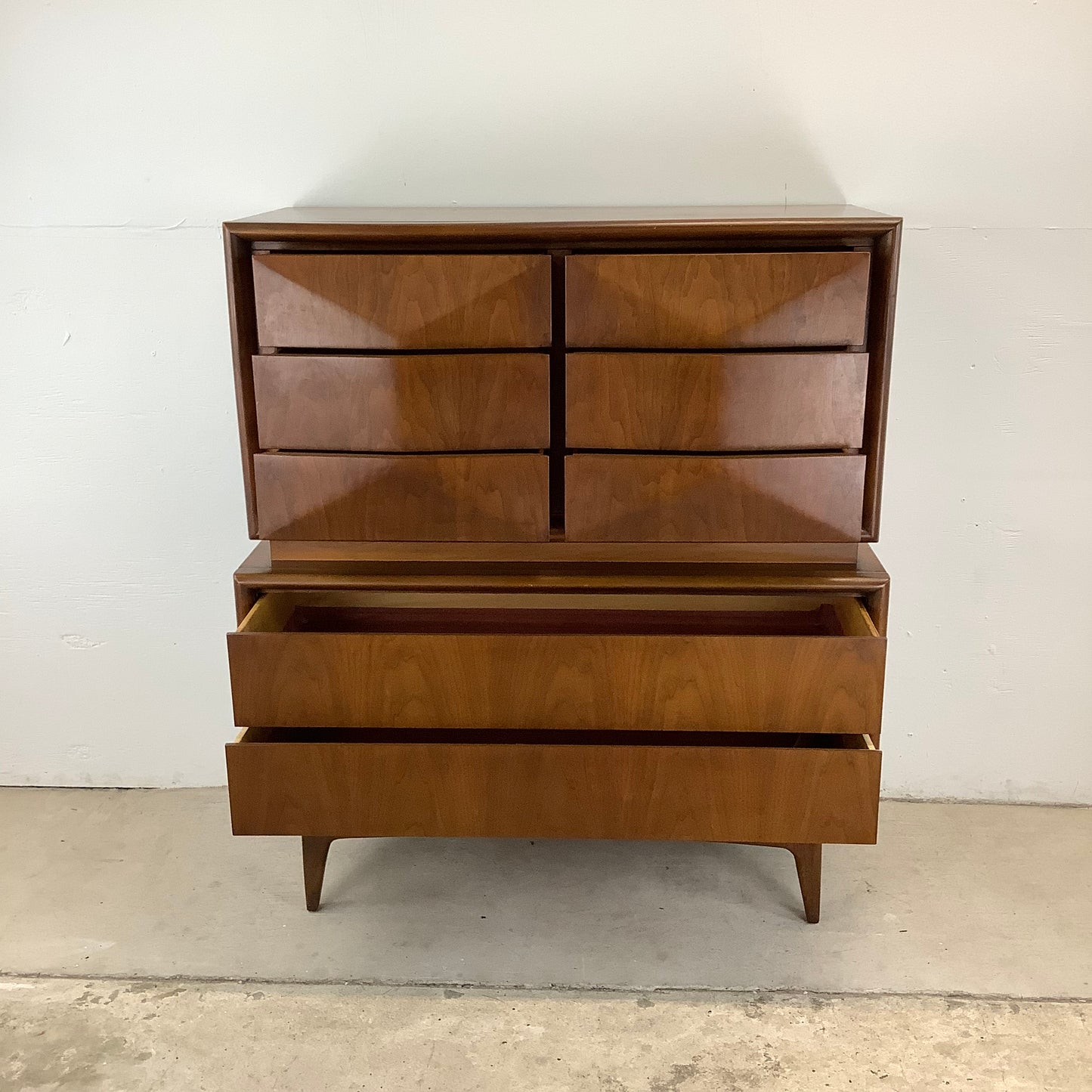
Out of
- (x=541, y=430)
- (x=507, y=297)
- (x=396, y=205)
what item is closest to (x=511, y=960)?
(x=541, y=430)

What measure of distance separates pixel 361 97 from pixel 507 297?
0.66 metres

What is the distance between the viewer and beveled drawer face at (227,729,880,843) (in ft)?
5.33

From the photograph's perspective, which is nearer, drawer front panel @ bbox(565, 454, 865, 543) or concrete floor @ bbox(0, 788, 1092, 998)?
drawer front panel @ bbox(565, 454, 865, 543)

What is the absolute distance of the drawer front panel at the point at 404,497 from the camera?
62.4 inches

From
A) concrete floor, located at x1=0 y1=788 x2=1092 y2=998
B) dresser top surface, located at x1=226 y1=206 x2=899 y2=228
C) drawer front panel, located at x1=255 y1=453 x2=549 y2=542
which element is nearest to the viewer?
dresser top surface, located at x1=226 y1=206 x2=899 y2=228

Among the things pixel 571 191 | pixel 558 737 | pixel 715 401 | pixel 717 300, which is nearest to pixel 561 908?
pixel 558 737

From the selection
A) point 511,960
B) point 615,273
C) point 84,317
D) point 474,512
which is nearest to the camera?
point 615,273

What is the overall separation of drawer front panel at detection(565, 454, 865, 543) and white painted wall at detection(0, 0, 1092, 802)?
1.76 ft

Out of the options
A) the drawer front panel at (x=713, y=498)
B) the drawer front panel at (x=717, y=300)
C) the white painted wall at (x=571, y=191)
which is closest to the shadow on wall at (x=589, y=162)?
the white painted wall at (x=571, y=191)

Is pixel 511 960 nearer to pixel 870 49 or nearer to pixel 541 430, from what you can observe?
pixel 541 430

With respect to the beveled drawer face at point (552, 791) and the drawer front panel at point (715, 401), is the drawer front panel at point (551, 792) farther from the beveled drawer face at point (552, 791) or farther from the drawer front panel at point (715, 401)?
the drawer front panel at point (715, 401)

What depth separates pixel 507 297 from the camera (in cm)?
152

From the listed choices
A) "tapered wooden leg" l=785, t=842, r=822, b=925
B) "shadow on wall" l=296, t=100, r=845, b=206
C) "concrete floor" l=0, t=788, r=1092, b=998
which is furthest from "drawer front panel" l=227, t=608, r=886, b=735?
"shadow on wall" l=296, t=100, r=845, b=206

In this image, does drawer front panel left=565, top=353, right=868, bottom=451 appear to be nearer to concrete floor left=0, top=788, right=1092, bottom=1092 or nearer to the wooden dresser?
the wooden dresser
